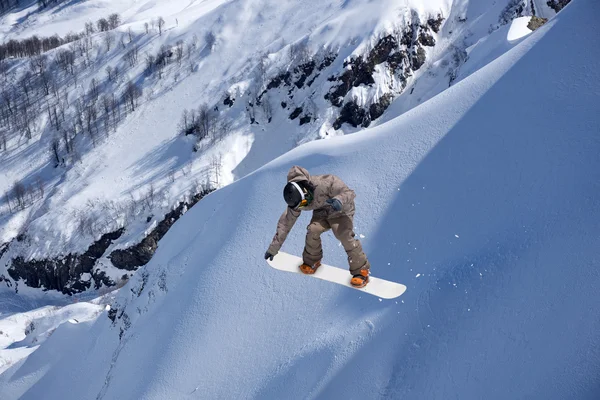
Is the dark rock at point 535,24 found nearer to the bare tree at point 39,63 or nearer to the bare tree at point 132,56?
the bare tree at point 132,56

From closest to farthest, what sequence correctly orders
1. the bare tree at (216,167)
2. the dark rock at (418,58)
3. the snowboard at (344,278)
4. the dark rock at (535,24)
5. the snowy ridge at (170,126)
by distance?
the snowboard at (344,278), the dark rock at (535,24), the snowy ridge at (170,126), the bare tree at (216,167), the dark rock at (418,58)

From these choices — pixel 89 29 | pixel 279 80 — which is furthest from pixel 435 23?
pixel 89 29

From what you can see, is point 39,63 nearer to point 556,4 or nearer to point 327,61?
point 327,61

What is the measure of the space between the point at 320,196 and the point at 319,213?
116 centimetres

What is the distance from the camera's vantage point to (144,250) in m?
76.6

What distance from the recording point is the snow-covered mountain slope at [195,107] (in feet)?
260

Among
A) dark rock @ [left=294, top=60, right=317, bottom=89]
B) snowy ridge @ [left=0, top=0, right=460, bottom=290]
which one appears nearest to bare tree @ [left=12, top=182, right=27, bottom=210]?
snowy ridge @ [left=0, top=0, right=460, bottom=290]

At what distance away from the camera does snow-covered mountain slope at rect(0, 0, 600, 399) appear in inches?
895

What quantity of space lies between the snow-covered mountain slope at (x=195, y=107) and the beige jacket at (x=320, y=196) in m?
66.7

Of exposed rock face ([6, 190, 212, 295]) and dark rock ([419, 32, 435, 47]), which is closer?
exposed rock face ([6, 190, 212, 295])

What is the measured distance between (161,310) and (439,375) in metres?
19.1

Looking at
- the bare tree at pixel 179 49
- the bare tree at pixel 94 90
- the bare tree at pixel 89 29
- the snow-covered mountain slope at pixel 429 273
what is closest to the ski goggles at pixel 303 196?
the snow-covered mountain slope at pixel 429 273

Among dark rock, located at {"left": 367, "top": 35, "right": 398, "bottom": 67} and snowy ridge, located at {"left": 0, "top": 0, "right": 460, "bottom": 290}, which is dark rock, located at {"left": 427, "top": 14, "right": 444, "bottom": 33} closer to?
snowy ridge, located at {"left": 0, "top": 0, "right": 460, "bottom": 290}

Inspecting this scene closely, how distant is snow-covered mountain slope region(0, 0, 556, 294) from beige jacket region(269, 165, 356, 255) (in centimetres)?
6669
